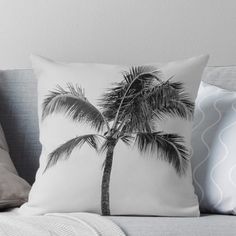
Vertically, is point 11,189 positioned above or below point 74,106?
below

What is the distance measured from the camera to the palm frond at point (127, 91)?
1.74m

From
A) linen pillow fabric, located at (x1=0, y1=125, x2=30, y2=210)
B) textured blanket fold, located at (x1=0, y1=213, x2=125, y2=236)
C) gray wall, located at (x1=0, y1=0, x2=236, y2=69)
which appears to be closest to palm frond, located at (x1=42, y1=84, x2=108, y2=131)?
linen pillow fabric, located at (x1=0, y1=125, x2=30, y2=210)

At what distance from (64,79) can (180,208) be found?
19.5 inches

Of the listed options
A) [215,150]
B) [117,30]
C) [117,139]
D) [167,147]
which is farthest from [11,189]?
[117,30]

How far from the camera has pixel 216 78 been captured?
6.86ft

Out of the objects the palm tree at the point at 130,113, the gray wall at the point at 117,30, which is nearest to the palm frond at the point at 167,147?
the palm tree at the point at 130,113

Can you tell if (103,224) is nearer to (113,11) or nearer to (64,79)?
(64,79)

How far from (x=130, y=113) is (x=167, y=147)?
0.46 feet

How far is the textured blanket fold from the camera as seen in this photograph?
54.2 inches

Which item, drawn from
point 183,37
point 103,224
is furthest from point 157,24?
point 103,224

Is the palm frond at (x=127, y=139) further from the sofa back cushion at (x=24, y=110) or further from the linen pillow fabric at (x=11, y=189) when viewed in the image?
the sofa back cushion at (x=24, y=110)

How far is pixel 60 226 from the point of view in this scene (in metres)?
1.42

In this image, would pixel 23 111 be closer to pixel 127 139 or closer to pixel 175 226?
pixel 127 139

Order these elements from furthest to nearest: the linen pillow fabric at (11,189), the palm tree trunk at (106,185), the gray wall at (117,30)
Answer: the gray wall at (117,30) < the linen pillow fabric at (11,189) < the palm tree trunk at (106,185)
